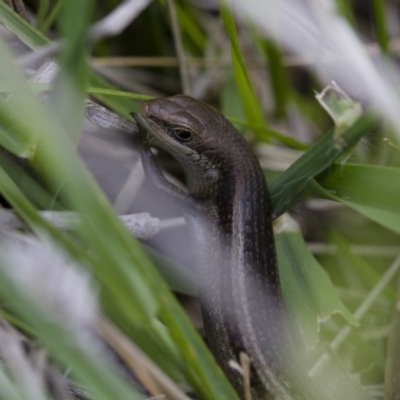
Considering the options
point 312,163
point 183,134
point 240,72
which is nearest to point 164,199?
point 183,134

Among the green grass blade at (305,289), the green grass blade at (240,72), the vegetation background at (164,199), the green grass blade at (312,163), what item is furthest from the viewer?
the green grass blade at (305,289)

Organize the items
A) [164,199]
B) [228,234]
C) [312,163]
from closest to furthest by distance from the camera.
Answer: [312,163]
[228,234]
[164,199]

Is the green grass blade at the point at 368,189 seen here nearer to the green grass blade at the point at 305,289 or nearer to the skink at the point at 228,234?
the skink at the point at 228,234

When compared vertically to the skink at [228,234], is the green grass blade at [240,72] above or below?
above

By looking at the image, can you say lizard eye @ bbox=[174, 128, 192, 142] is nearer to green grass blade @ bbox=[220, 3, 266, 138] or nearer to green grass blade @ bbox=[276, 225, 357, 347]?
green grass blade @ bbox=[220, 3, 266, 138]

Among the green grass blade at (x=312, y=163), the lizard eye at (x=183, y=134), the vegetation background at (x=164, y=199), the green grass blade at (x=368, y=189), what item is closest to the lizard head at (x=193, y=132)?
the lizard eye at (x=183, y=134)

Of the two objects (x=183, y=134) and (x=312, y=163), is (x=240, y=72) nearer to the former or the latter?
(x=183, y=134)

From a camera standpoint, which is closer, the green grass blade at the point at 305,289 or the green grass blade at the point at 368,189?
the green grass blade at the point at 368,189
